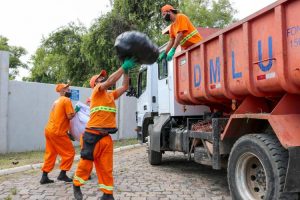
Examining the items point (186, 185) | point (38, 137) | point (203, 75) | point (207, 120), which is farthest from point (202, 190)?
point (38, 137)

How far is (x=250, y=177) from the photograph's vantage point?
4363mm

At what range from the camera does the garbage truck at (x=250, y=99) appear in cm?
370

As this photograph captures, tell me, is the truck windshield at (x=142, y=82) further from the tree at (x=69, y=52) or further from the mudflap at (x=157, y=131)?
the tree at (x=69, y=52)

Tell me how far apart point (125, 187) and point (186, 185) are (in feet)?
3.27

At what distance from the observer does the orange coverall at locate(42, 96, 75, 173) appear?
6227mm

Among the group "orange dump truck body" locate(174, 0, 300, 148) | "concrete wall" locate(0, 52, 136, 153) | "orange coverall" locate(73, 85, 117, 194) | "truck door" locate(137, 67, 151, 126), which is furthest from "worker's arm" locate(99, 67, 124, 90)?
"concrete wall" locate(0, 52, 136, 153)

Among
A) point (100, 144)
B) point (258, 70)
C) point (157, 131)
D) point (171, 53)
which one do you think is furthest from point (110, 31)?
point (258, 70)

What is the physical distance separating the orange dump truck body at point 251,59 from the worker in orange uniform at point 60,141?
2.16 m

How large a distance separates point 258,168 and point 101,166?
1.88m

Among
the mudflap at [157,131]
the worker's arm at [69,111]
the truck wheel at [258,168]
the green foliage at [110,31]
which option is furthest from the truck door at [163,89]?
the green foliage at [110,31]

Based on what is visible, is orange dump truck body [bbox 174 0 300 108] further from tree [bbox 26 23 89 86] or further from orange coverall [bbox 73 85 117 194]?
tree [bbox 26 23 89 86]

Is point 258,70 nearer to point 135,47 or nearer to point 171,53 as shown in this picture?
point 135,47

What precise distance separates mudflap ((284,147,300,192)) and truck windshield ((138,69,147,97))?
5.88m

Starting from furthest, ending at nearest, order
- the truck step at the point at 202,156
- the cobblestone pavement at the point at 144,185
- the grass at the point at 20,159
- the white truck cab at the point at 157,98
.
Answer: the grass at the point at 20,159
the white truck cab at the point at 157,98
the truck step at the point at 202,156
the cobblestone pavement at the point at 144,185
